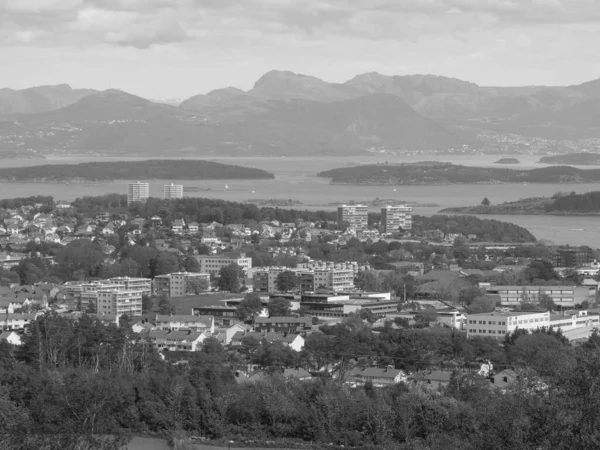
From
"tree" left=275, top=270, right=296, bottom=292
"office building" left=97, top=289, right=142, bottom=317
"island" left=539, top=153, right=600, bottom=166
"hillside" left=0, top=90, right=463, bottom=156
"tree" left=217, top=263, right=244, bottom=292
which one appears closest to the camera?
"office building" left=97, top=289, right=142, bottom=317

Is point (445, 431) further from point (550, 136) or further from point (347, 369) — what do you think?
point (550, 136)

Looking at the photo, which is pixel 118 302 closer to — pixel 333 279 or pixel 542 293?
pixel 333 279

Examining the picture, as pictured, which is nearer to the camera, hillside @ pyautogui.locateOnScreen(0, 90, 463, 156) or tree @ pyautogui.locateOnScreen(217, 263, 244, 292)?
tree @ pyautogui.locateOnScreen(217, 263, 244, 292)

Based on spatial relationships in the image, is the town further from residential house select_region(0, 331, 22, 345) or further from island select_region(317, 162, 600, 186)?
island select_region(317, 162, 600, 186)

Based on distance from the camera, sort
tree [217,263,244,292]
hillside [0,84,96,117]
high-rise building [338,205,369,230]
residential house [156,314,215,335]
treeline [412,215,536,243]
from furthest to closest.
Result: hillside [0,84,96,117] → high-rise building [338,205,369,230] → treeline [412,215,536,243] → tree [217,263,244,292] → residential house [156,314,215,335]

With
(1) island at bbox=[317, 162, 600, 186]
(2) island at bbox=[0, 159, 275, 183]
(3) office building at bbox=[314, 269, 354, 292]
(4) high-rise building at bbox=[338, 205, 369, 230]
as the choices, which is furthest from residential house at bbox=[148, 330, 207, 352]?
(1) island at bbox=[317, 162, 600, 186]

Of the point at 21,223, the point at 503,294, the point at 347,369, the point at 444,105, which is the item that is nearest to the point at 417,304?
the point at 503,294

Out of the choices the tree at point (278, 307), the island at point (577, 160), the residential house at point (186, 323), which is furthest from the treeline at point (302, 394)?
the island at point (577, 160)
